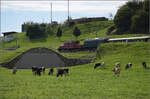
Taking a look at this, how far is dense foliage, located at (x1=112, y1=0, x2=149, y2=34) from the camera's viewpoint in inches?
2589

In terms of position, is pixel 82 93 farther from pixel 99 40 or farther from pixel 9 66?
pixel 99 40

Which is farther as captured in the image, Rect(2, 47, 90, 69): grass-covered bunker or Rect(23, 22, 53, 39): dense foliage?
Rect(23, 22, 53, 39): dense foliage

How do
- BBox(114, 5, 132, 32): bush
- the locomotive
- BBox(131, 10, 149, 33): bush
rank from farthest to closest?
BBox(114, 5, 132, 32): bush
BBox(131, 10, 149, 33): bush
the locomotive

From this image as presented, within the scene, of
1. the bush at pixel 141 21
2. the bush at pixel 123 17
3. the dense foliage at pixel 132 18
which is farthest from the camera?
the bush at pixel 123 17

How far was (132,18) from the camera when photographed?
67.6 m

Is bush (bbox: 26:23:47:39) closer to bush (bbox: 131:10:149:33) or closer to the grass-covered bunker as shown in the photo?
bush (bbox: 131:10:149:33)

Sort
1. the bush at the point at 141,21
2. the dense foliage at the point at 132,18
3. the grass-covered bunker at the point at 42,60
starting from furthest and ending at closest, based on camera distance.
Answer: the dense foliage at the point at 132,18 → the bush at the point at 141,21 → the grass-covered bunker at the point at 42,60

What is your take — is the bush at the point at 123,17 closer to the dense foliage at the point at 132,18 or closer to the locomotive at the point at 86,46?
the dense foliage at the point at 132,18

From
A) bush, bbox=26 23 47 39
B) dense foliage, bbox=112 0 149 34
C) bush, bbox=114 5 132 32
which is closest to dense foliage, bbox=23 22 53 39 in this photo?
bush, bbox=26 23 47 39

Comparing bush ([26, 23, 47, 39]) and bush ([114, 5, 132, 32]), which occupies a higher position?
bush ([114, 5, 132, 32])

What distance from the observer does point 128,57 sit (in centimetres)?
4128

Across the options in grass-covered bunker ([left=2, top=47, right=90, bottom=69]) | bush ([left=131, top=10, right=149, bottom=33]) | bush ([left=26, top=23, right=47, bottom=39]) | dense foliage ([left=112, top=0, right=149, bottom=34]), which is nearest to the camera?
grass-covered bunker ([left=2, top=47, right=90, bottom=69])

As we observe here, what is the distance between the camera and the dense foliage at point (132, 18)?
65.8 meters

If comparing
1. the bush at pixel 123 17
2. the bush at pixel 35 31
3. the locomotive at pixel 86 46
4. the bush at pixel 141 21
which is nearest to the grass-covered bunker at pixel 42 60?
the locomotive at pixel 86 46
